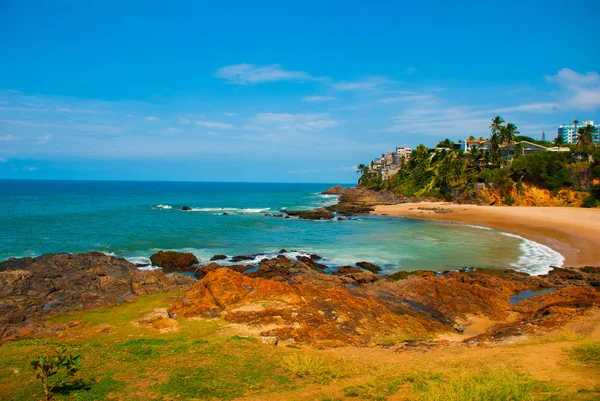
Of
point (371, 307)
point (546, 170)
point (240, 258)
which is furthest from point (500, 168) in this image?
point (371, 307)

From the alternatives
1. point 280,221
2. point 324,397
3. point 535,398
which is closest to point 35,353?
point 324,397

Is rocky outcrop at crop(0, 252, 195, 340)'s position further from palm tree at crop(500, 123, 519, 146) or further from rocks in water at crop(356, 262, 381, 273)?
palm tree at crop(500, 123, 519, 146)

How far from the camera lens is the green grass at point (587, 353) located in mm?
10211

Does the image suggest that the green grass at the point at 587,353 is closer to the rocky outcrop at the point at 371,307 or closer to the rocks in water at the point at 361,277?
the rocky outcrop at the point at 371,307

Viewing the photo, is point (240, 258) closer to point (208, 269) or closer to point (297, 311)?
point (208, 269)

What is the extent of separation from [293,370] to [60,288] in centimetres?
1560

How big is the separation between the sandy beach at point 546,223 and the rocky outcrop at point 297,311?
71.8 feet

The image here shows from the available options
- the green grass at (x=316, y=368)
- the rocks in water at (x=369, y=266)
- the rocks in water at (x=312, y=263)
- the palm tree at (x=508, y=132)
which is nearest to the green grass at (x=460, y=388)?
the green grass at (x=316, y=368)

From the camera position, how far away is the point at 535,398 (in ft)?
26.4

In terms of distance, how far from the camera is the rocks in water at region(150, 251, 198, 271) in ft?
97.6

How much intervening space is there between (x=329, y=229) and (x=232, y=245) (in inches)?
639

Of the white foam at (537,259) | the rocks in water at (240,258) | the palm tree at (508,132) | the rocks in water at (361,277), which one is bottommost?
the white foam at (537,259)

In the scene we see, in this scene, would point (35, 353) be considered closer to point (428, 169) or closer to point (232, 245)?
point (232, 245)

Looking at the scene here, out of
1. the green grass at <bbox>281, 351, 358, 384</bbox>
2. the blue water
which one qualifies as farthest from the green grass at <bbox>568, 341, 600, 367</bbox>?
the blue water
